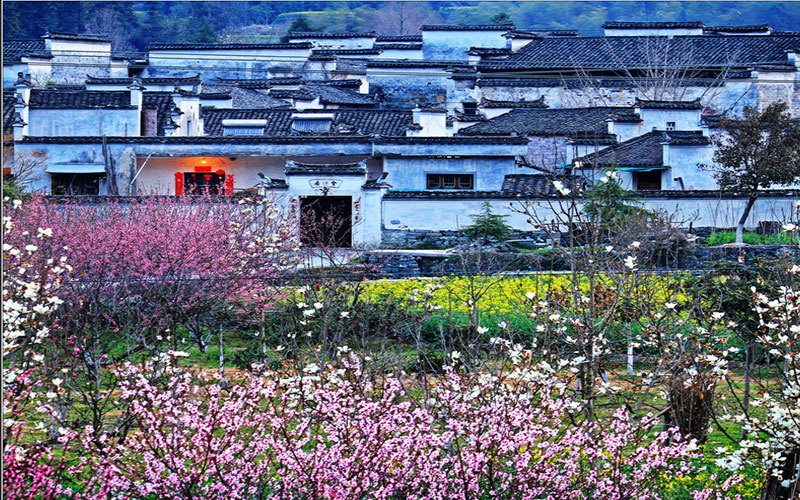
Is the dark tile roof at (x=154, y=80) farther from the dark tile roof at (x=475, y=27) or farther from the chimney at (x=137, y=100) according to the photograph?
the dark tile roof at (x=475, y=27)

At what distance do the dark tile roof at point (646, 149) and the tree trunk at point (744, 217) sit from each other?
3138mm

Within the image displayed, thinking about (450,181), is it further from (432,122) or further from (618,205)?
(618,205)

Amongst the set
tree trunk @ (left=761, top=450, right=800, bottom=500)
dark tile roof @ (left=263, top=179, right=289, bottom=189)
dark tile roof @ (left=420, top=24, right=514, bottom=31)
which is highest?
dark tile roof @ (left=420, top=24, right=514, bottom=31)

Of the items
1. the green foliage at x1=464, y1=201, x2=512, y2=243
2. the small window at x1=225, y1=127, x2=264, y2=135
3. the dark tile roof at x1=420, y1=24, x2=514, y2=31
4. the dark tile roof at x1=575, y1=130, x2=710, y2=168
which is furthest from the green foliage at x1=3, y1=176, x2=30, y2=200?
the dark tile roof at x1=420, y1=24, x2=514, y2=31

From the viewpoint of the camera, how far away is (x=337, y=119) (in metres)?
28.8

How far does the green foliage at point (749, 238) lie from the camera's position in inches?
736

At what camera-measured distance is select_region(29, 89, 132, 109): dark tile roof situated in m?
26.4

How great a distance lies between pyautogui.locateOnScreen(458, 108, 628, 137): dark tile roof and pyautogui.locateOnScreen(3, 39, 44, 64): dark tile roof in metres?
17.5

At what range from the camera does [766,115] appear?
71.6ft

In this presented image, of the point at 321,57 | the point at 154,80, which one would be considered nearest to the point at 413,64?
the point at 321,57

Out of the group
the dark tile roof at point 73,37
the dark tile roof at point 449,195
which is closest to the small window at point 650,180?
the dark tile roof at point 449,195

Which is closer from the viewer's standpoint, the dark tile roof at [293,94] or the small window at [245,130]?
the small window at [245,130]

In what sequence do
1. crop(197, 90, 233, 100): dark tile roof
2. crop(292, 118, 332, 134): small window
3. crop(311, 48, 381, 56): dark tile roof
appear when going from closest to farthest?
1. crop(292, 118, 332, 134): small window
2. crop(197, 90, 233, 100): dark tile roof
3. crop(311, 48, 381, 56): dark tile roof

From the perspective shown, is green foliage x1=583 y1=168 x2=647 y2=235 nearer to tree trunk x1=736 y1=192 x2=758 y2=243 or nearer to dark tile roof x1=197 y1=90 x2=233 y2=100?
tree trunk x1=736 y1=192 x2=758 y2=243
